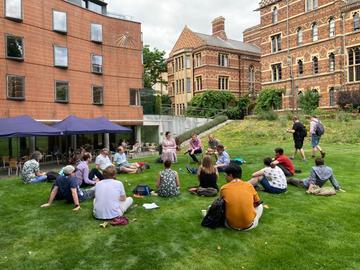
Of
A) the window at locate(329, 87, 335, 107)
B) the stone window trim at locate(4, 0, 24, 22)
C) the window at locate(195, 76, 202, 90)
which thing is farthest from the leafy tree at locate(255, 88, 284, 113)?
the stone window trim at locate(4, 0, 24, 22)

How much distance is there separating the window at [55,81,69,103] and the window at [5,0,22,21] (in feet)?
16.7

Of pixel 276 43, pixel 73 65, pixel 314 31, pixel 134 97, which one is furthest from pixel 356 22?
pixel 73 65

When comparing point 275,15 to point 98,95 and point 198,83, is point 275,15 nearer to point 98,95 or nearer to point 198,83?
point 198,83

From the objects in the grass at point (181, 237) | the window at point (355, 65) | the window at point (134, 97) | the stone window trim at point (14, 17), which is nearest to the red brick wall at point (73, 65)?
the stone window trim at point (14, 17)

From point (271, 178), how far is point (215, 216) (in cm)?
338

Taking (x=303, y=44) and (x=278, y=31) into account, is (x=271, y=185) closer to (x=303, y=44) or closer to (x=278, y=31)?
(x=303, y=44)

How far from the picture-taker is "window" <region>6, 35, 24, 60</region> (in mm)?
23734

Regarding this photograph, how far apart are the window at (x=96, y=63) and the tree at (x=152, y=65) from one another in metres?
28.0

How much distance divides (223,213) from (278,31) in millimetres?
41977

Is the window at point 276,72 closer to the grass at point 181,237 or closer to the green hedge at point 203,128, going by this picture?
the green hedge at point 203,128

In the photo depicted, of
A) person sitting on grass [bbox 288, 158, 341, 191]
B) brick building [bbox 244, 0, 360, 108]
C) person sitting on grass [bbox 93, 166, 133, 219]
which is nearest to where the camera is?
person sitting on grass [bbox 93, 166, 133, 219]

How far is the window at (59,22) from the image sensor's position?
1050 inches

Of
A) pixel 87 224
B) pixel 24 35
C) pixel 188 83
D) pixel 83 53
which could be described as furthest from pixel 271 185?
pixel 188 83

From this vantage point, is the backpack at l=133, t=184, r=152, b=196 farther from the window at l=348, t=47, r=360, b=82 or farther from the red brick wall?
the window at l=348, t=47, r=360, b=82
